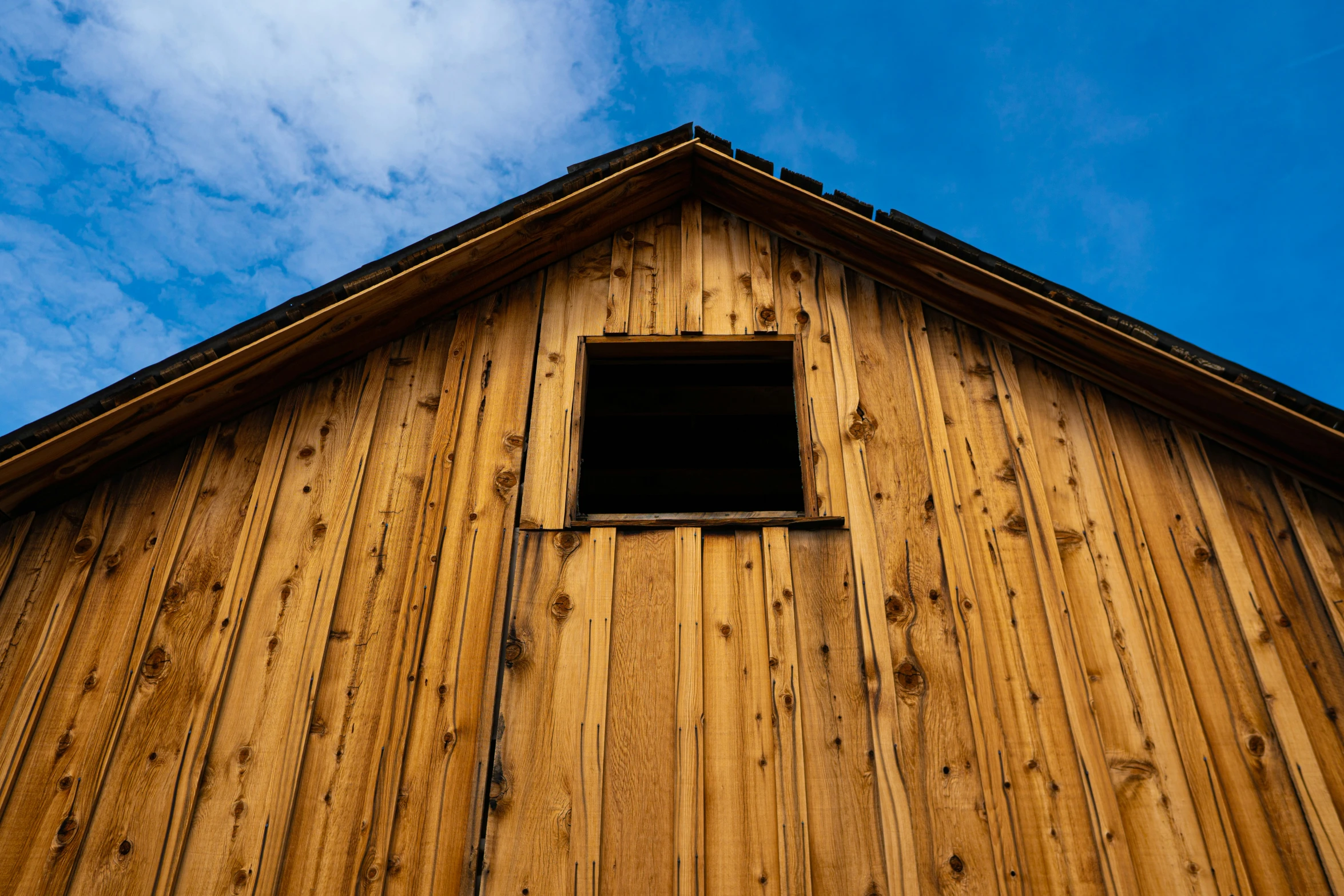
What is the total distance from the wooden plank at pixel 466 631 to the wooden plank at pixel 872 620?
1498 millimetres

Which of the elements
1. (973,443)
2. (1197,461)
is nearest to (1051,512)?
(973,443)

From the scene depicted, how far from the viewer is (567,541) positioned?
3521mm

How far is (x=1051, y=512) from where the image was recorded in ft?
11.8

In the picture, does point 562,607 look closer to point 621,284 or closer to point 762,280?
point 621,284

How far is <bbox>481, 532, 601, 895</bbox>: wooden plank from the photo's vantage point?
9.37 feet

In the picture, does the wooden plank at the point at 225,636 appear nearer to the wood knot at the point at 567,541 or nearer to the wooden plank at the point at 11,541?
the wooden plank at the point at 11,541

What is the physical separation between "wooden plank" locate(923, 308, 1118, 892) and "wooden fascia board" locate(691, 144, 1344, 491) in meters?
0.30

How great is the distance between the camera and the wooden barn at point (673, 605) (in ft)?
9.49

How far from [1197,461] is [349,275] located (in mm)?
4236

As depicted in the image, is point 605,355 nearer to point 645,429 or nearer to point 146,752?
point 645,429

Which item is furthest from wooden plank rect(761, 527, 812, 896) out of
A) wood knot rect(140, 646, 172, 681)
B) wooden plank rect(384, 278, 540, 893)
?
wood knot rect(140, 646, 172, 681)

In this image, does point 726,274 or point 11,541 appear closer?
point 11,541

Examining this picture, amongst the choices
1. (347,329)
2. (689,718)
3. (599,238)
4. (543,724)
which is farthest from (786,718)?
(599,238)

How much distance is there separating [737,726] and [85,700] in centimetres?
267
